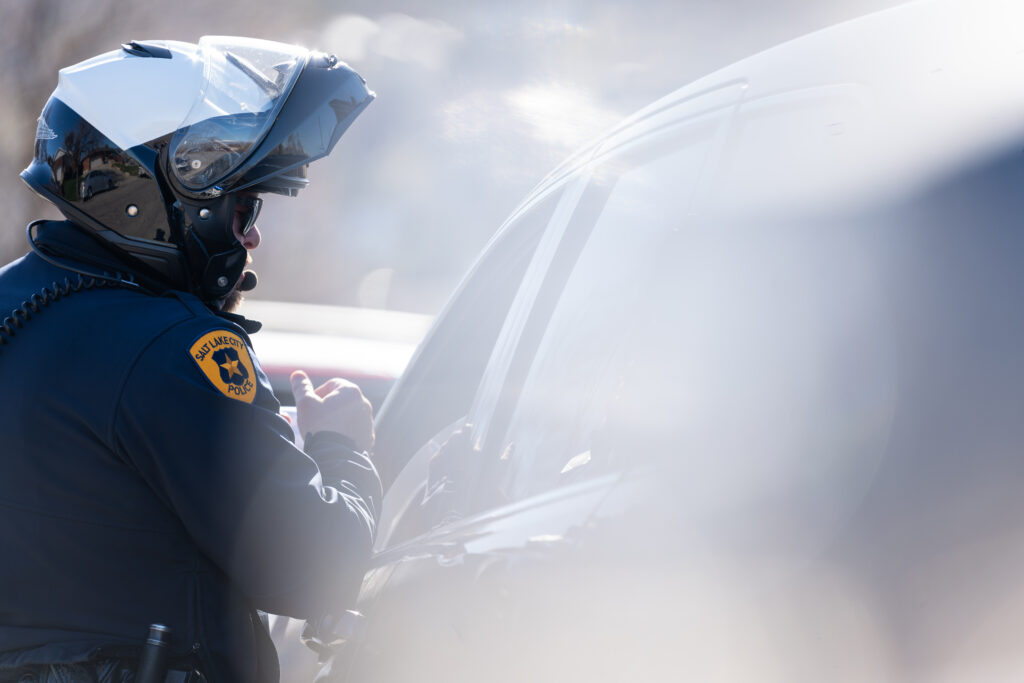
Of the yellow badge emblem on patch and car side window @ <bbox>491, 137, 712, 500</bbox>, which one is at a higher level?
car side window @ <bbox>491, 137, 712, 500</bbox>

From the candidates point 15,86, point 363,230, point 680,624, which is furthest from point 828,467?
point 363,230

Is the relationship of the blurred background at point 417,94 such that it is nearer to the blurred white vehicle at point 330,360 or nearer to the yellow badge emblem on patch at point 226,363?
the blurred white vehicle at point 330,360

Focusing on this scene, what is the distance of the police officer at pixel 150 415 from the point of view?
5.21 feet

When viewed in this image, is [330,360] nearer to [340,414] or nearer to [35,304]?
[340,414]

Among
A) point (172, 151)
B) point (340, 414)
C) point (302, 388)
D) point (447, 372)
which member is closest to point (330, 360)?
point (447, 372)

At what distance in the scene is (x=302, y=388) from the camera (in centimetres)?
211

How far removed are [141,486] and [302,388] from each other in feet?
1.71

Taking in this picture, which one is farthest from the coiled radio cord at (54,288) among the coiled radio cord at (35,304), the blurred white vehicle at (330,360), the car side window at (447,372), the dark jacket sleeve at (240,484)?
the blurred white vehicle at (330,360)

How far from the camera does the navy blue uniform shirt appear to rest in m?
Answer: 1.57

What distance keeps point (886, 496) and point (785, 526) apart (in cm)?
10

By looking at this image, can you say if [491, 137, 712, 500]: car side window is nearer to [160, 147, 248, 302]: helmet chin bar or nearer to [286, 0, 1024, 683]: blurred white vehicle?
[286, 0, 1024, 683]: blurred white vehicle

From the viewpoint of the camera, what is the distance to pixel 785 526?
938 mm

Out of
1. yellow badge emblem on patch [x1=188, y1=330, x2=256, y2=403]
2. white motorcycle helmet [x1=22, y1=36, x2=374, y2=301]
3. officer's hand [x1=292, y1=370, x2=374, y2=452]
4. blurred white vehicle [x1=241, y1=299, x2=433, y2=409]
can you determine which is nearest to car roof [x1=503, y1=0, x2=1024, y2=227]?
yellow badge emblem on patch [x1=188, y1=330, x2=256, y2=403]

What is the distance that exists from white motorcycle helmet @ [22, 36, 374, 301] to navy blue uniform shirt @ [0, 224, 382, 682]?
0.39 feet
